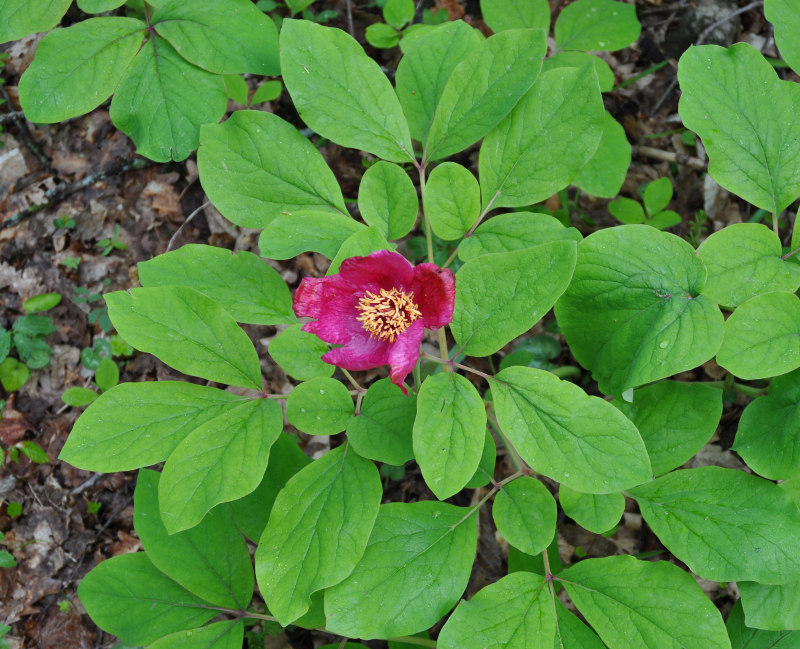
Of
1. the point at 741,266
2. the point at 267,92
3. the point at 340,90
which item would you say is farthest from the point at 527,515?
the point at 267,92

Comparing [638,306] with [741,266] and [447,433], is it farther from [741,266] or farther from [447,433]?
[447,433]

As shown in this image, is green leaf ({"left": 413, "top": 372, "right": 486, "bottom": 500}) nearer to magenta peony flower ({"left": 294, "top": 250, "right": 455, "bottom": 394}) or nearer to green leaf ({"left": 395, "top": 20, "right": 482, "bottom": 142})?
magenta peony flower ({"left": 294, "top": 250, "right": 455, "bottom": 394})

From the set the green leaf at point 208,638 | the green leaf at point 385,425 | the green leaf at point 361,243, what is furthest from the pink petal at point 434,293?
the green leaf at point 208,638

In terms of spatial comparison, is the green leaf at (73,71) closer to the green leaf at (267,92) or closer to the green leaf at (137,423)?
the green leaf at (267,92)

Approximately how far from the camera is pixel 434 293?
1400 mm

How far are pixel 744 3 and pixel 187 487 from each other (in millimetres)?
3035

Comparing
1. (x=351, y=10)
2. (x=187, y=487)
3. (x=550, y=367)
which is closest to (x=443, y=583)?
(x=187, y=487)

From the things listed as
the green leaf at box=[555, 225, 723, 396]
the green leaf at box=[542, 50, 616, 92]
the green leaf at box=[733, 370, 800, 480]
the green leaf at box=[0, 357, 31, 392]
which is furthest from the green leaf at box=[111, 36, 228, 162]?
the green leaf at box=[733, 370, 800, 480]

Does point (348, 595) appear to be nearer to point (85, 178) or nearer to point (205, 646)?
point (205, 646)

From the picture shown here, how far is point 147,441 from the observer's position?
1.57 m

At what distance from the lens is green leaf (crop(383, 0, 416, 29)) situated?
249 centimetres

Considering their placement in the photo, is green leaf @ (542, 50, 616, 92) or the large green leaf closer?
the large green leaf

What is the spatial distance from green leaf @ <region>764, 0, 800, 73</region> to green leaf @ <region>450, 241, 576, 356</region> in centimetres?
102

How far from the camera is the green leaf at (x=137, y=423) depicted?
5.03ft
